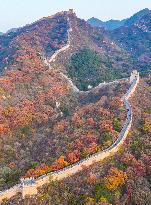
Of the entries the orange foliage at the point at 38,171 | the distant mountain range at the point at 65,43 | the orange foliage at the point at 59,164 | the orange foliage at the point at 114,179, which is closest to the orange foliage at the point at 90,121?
the orange foliage at the point at 59,164

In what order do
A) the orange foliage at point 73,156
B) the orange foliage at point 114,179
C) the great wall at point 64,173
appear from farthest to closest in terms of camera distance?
the orange foliage at point 73,156 < the orange foliage at point 114,179 < the great wall at point 64,173

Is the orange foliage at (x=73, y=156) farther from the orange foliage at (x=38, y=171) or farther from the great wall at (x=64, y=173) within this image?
the orange foliage at (x=38, y=171)

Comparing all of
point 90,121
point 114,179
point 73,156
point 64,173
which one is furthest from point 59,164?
point 90,121

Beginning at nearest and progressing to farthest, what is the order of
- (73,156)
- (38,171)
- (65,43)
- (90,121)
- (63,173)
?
(63,173), (38,171), (73,156), (90,121), (65,43)

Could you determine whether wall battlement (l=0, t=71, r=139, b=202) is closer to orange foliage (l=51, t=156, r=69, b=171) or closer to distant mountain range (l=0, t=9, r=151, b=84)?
orange foliage (l=51, t=156, r=69, b=171)

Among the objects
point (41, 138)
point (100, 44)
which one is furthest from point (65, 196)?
point (100, 44)

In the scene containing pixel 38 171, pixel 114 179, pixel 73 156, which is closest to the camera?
pixel 114 179

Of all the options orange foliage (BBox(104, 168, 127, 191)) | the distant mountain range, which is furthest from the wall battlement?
the distant mountain range

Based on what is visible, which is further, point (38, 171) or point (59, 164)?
point (59, 164)

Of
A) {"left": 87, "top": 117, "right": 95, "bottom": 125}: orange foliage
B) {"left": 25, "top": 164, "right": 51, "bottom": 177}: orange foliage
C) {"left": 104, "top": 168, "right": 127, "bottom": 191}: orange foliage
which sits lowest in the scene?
{"left": 104, "top": 168, "right": 127, "bottom": 191}: orange foliage

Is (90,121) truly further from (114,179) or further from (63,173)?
(114,179)

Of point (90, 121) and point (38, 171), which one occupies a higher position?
point (90, 121)
